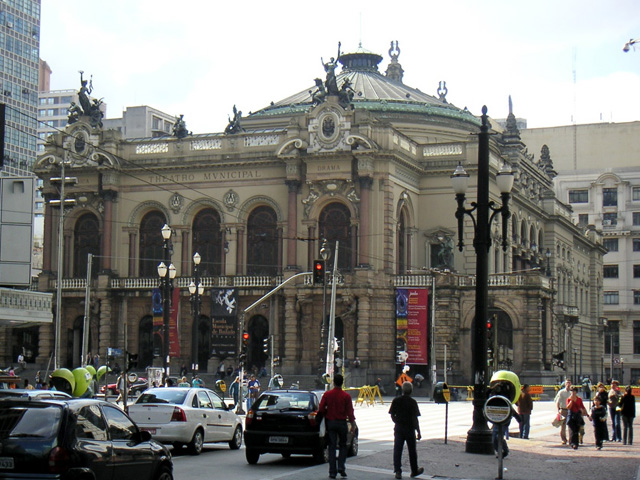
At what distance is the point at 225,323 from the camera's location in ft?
212

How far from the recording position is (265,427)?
76.9 feet

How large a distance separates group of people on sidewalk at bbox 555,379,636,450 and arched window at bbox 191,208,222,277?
38.8 meters

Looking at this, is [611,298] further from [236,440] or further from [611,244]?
[236,440]

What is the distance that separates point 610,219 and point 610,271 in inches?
219

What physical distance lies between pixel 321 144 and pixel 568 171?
6639 centimetres

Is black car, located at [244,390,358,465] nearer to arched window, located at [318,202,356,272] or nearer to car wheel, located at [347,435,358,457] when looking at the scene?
car wheel, located at [347,435,358,457]

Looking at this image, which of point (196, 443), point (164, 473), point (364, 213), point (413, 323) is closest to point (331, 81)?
point (364, 213)

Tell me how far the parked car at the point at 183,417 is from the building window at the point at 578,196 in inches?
3888

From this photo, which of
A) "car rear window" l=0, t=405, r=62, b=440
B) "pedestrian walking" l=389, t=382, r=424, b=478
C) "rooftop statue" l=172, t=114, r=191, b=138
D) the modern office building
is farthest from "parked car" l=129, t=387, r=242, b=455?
the modern office building

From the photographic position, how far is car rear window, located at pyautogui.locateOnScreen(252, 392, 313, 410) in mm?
23734

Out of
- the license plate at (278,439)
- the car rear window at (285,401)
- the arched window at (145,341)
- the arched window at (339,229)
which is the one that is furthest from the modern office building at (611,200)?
the license plate at (278,439)

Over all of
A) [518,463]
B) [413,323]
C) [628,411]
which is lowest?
[518,463]

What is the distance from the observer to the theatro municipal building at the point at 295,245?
207 ft

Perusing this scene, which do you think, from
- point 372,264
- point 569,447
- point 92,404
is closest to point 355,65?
point 372,264
